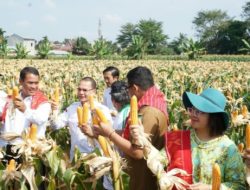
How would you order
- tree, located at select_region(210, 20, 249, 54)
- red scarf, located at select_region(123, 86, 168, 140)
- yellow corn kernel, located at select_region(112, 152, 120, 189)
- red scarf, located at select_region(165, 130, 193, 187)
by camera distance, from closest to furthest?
yellow corn kernel, located at select_region(112, 152, 120, 189)
red scarf, located at select_region(165, 130, 193, 187)
red scarf, located at select_region(123, 86, 168, 140)
tree, located at select_region(210, 20, 249, 54)

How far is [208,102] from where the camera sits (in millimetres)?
2604

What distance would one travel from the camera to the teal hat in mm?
2572

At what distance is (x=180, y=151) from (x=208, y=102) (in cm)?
34

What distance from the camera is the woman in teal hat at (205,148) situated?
253 centimetres

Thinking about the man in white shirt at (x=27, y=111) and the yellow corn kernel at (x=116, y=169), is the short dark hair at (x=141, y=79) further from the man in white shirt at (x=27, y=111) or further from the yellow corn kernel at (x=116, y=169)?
the man in white shirt at (x=27, y=111)

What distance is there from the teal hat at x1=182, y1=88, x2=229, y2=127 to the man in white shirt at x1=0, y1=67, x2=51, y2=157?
1.79 meters

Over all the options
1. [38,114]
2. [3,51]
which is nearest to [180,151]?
[38,114]

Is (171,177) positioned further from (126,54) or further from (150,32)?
(150,32)

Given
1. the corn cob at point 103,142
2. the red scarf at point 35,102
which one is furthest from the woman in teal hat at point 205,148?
the red scarf at point 35,102

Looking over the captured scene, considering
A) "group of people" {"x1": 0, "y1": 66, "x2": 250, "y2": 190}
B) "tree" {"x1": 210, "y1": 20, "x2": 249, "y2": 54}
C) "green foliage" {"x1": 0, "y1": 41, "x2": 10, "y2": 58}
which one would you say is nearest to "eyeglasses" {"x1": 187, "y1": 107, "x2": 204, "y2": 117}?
"group of people" {"x1": 0, "y1": 66, "x2": 250, "y2": 190}

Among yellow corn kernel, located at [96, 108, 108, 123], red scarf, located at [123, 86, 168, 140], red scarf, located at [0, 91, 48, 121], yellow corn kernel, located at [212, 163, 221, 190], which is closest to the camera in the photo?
yellow corn kernel, located at [212, 163, 221, 190]

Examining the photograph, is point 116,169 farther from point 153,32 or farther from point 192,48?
point 153,32

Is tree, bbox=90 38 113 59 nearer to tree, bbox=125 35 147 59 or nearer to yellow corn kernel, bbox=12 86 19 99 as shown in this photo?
tree, bbox=125 35 147 59

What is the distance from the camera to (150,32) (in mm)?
102062
